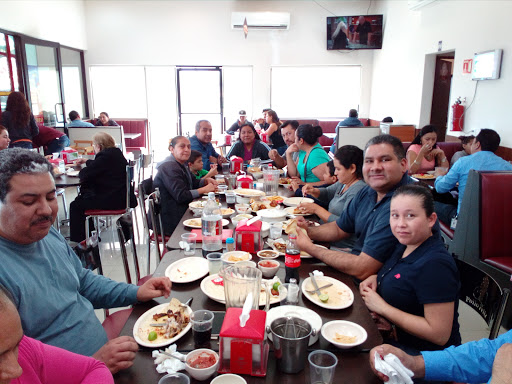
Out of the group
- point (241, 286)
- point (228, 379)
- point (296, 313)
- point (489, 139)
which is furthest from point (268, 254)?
point (489, 139)

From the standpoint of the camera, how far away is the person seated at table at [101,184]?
392 centimetres

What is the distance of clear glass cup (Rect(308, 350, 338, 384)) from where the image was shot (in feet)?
3.66

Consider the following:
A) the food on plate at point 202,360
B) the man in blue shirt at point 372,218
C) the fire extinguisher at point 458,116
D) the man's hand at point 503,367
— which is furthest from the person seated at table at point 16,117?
the fire extinguisher at point 458,116

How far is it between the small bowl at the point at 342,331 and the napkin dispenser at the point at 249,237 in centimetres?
77

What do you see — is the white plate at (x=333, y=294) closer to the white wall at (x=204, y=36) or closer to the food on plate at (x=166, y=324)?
the food on plate at (x=166, y=324)

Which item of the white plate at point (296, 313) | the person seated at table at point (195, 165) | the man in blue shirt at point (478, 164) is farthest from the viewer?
the person seated at table at point (195, 165)

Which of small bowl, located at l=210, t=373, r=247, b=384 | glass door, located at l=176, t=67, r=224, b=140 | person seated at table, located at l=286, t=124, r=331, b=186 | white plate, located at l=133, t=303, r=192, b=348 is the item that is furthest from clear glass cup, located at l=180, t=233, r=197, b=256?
glass door, located at l=176, t=67, r=224, b=140

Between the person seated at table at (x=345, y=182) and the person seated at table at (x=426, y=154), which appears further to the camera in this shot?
the person seated at table at (x=426, y=154)

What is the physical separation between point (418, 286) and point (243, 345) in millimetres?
822

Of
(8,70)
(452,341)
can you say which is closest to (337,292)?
(452,341)

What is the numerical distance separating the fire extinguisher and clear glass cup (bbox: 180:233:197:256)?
17.3 feet

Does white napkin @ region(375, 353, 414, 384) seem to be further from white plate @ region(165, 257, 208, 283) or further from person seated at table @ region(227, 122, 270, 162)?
person seated at table @ region(227, 122, 270, 162)

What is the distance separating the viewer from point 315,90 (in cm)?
1009

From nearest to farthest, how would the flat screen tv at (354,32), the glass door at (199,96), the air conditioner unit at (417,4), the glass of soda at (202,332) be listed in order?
the glass of soda at (202,332), the air conditioner unit at (417,4), the flat screen tv at (354,32), the glass door at (199,96)
